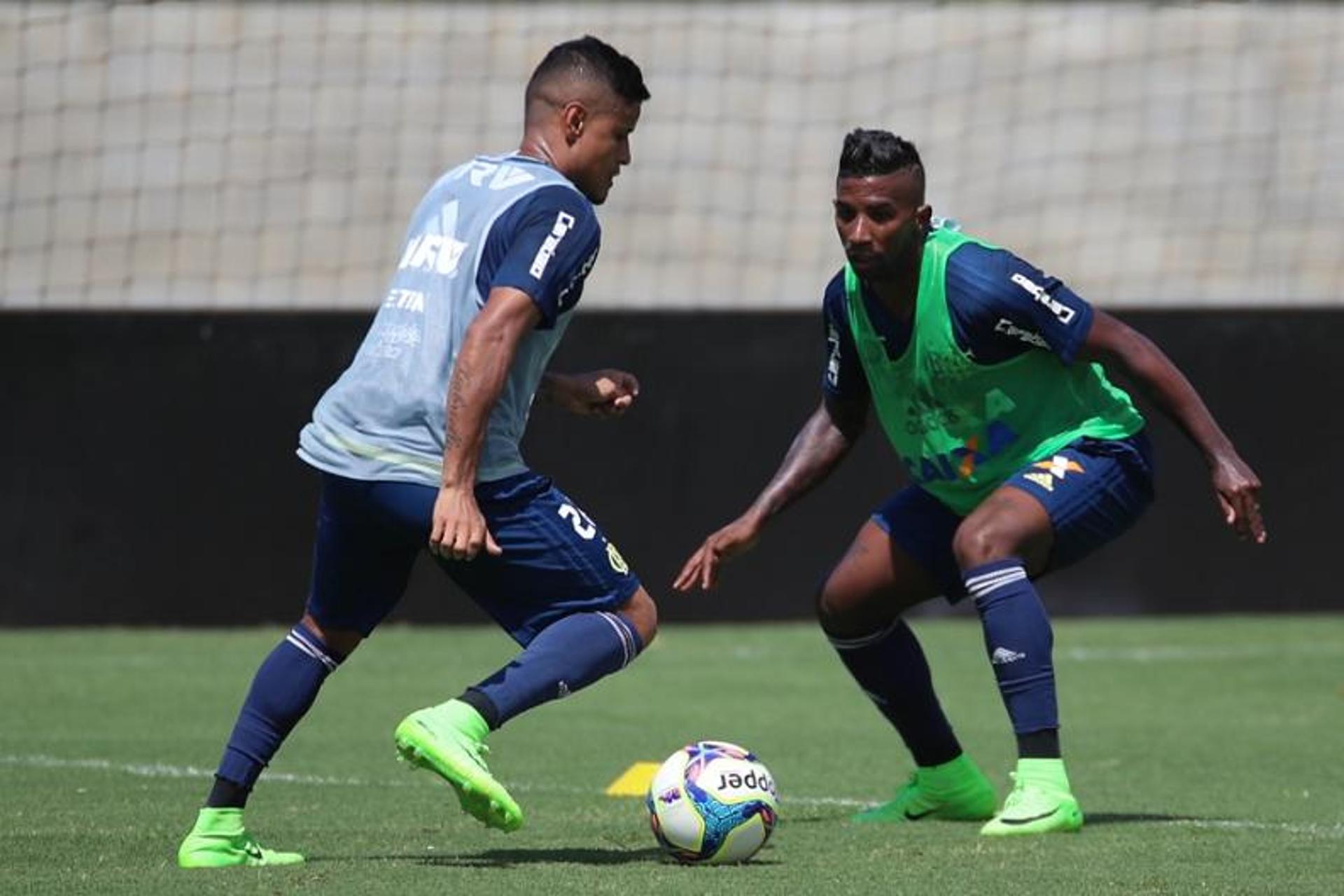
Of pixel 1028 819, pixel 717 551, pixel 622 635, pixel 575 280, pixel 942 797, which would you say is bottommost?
pixel 942 797

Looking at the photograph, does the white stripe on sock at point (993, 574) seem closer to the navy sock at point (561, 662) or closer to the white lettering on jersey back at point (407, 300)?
the navy sock at point (561, 662)

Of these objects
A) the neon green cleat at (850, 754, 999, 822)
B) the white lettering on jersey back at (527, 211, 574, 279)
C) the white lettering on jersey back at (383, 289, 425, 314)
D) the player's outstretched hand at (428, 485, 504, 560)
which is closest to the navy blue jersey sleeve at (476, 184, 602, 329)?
the white lettering on jersey back at (527, 211, 574, 279)

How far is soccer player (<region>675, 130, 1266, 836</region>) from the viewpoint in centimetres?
683

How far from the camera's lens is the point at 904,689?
7.46 meters

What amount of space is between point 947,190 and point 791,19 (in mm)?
2524

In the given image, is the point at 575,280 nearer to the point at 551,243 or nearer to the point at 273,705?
the point at 551,243

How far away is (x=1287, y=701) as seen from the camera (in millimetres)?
10641

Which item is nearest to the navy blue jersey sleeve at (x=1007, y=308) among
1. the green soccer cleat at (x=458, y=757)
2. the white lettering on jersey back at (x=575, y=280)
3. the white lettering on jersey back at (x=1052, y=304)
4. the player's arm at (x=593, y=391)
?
the white lettering on jersey back at (x=1052, y=304)

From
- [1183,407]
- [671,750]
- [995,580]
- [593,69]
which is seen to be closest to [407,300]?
[593,69]

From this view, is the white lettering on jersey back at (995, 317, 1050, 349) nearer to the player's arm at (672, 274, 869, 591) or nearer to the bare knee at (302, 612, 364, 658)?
the player's arm at (672, 274, 869, 591)

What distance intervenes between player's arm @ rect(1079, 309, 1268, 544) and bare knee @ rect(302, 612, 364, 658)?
2.12 m

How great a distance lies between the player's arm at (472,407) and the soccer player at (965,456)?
56.6 inches

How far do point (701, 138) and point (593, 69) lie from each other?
14.5 meters

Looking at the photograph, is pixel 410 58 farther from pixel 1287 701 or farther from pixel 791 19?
pixel 1287 701
